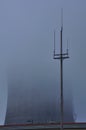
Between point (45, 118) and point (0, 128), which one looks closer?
point (0, 128)

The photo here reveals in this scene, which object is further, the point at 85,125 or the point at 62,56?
the point at 85,125

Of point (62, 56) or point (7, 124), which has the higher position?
point (62, 56)

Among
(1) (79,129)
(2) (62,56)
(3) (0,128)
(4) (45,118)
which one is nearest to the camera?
(2) (62,56)

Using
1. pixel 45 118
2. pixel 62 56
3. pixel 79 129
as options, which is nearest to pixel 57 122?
pixel 45 118

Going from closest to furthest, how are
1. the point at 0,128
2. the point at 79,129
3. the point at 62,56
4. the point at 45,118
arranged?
1. the point at 62,56
2. the point at 79,129
3. the point at 0,128
4. the point at 45,118

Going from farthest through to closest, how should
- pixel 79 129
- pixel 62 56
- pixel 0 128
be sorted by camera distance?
pixel 0 128 → pixel 79 129 → pixel 62 56

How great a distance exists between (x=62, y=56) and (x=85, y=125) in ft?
35.0

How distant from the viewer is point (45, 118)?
27.8m

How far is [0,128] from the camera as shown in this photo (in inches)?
1022

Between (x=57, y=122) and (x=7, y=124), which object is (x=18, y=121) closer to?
(x=7, y=124)

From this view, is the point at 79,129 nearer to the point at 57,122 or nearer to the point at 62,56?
the point at 57,122

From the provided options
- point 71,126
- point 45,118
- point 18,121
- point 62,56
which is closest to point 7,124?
point 18,121

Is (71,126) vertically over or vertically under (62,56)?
under

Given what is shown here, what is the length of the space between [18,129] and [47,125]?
87.0 inches
